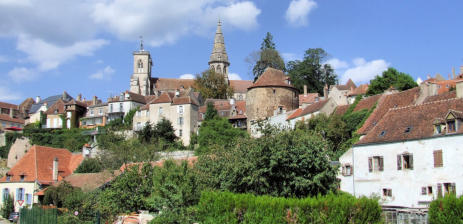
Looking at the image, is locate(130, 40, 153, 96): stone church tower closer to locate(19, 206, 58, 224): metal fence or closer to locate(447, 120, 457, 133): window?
locate(19, 206, 58, 224): metal fence

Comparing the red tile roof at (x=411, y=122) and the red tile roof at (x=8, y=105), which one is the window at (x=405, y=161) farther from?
the red tile roof at (x=8, y=105)

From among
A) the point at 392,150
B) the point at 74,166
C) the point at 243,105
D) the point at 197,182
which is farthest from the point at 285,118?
the point at 197,182

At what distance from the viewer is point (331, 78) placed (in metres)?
88.3

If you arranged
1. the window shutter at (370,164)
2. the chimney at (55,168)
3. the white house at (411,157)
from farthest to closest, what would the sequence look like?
1. the chimney at (55,168)
2. the window shutter at (370,164)
3. the white house at (411,157)

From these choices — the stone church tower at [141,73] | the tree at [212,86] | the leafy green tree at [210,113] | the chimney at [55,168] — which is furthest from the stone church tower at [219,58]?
the chimney at [55,168]

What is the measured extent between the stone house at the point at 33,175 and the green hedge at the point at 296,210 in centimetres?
2701

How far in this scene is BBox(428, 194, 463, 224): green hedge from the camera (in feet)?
59.8

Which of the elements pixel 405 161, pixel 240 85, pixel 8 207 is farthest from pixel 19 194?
pixel 240 85

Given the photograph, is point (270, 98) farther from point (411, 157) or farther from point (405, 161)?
point (411, 157)

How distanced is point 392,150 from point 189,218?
13.3 meters

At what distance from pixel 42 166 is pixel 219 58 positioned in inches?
2799

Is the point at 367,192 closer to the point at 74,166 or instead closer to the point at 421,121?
the point at 421,121

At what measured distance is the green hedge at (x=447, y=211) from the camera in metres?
18.2

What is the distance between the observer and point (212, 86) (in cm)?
8975
